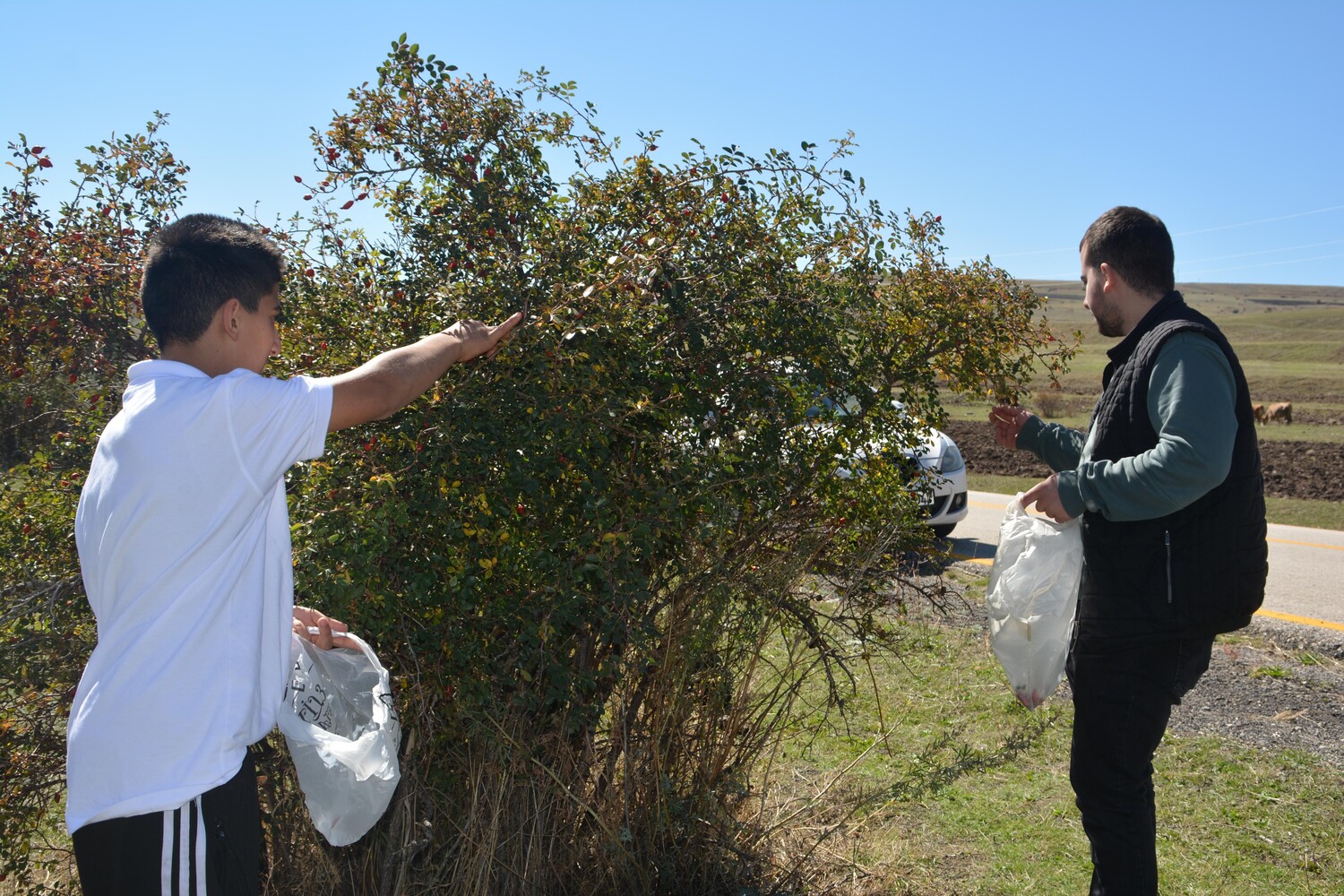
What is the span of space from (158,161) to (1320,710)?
5.81m

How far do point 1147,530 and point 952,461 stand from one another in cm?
762

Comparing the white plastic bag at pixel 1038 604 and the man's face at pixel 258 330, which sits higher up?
the man's face at pixel 258 330

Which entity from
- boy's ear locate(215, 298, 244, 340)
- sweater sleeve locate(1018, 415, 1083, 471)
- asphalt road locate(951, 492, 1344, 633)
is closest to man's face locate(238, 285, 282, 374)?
boy's ear locate(215, 298, 244, 340)

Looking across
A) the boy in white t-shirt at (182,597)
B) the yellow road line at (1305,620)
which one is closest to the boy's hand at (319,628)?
the boy in white t-shirt at (182,597)

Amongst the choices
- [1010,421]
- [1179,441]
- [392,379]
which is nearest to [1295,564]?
[1010,421]

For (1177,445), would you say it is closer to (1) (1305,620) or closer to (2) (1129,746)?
(2) (1129,746)

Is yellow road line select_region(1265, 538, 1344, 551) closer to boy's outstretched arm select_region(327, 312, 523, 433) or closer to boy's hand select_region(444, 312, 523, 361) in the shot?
boy's hand select_region(444, 312, 523, 361)

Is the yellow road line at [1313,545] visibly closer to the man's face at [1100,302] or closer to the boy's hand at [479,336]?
the man's face at [1100,302]

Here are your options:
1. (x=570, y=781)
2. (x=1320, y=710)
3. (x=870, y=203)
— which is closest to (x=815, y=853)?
(x=570, y=781)

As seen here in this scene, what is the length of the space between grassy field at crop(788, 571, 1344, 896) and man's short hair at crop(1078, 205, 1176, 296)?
1421 mm

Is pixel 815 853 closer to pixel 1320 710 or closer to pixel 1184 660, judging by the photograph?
pixel 1184 660

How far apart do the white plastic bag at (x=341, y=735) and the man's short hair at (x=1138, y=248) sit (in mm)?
2284

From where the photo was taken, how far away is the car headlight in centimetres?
1020

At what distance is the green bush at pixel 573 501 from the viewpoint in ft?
8.55
